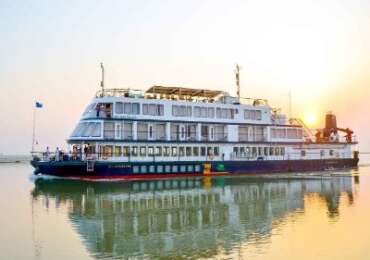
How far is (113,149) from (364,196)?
23.3m

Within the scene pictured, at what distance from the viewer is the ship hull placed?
138ft

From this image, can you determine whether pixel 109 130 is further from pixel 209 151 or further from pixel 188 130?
pixel 209 151

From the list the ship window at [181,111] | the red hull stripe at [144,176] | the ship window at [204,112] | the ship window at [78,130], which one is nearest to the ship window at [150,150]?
the red hull stripe at [144,176]

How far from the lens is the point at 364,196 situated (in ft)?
102

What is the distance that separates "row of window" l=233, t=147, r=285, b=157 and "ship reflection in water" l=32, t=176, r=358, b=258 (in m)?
10.6

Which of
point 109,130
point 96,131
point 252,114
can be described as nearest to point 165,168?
point 109,130

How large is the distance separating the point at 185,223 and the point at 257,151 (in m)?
33.7

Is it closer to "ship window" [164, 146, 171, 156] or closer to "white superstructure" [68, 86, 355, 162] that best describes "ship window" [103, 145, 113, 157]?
"white superstructure" [68, 86, 355, 162]

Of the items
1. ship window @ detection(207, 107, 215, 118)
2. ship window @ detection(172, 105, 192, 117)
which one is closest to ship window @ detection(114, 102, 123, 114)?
ship window @ detection(172, 105, 192, 117)

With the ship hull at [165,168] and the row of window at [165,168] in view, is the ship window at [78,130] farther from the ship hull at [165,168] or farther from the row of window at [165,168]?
the row of window at [165,168]

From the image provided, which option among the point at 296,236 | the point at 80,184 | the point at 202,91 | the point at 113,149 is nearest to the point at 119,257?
the point at 296,236

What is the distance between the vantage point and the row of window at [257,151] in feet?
171

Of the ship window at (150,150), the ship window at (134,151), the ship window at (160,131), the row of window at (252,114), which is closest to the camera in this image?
the ship window at (134,151)

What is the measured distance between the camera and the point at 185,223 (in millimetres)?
20859
